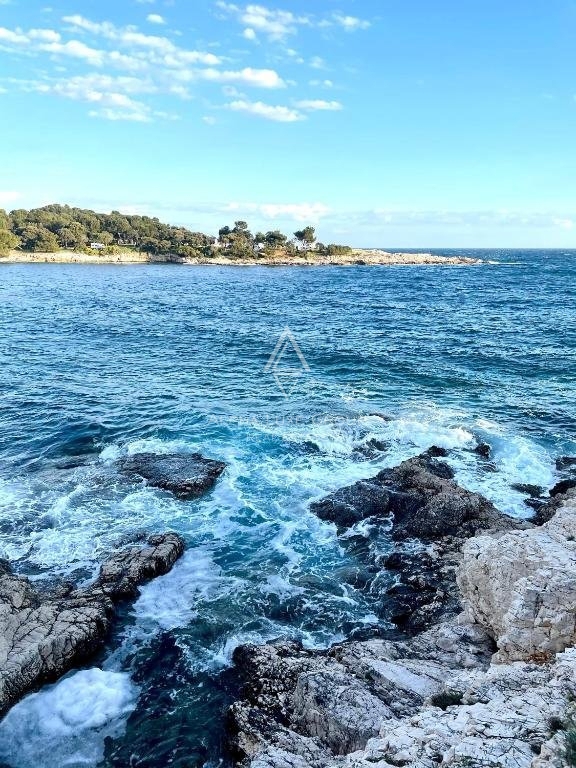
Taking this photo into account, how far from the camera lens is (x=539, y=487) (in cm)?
2419

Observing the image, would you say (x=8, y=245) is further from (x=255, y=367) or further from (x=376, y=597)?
(x=376, y=597)

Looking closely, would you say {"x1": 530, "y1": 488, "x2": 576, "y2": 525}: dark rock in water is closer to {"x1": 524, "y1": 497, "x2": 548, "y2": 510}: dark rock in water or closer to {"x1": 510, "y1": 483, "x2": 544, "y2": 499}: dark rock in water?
{"x1": 524, "y1": 497, "x2": 548, "y2": 510}: dark rock in water

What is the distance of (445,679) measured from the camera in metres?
12.1

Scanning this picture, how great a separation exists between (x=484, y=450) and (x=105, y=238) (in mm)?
171811

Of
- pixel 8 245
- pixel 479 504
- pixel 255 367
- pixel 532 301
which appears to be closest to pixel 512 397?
pixel 479 504

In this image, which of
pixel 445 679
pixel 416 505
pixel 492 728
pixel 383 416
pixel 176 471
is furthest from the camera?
pixel 383 416

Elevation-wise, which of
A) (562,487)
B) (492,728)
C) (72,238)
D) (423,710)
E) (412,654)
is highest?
(72,238)

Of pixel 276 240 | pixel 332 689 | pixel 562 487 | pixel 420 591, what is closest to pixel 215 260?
pixel 276 240

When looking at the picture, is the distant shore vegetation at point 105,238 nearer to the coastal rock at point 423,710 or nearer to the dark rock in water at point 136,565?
the dark rock in water at point 136,565

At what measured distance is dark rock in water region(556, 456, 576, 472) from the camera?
1027 inches

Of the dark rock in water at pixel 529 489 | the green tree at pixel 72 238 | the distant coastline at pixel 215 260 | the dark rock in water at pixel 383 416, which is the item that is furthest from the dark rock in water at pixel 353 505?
the green tree at pixel 72 238

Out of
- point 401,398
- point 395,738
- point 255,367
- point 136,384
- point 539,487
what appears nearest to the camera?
point 395,738

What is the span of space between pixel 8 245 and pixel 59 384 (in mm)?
A: 132590

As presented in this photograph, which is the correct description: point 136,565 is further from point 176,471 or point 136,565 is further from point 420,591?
point 420,591
